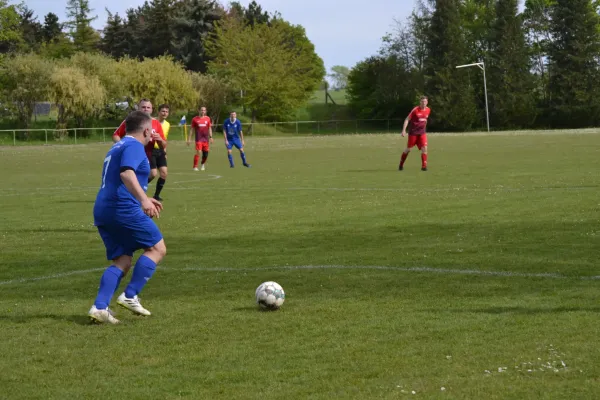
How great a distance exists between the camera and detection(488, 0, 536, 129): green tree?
8169cm

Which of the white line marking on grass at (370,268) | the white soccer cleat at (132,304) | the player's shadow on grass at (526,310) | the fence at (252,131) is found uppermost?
the fence at (252,131)

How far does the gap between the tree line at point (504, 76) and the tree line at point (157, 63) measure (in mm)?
10336

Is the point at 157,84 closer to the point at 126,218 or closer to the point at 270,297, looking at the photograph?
the point at 126,218

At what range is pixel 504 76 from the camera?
8275 cm

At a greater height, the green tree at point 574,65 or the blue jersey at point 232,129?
the green tree at point 574,65

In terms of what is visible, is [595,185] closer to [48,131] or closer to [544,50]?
[48,131]

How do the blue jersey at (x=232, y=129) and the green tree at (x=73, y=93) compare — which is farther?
the green tree at (x=73, y=93)

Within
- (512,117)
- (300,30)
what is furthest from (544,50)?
(300,30)

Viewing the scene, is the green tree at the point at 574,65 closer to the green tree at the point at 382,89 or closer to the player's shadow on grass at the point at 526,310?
the green tree at the point at 382,89

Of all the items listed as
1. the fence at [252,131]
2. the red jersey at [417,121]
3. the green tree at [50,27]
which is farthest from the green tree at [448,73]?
the red jersey at [417,121]

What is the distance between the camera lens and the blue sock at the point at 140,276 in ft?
24.8

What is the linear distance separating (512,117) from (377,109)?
13493mm

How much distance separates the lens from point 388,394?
513 centimetres

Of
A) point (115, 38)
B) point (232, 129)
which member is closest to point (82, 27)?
point (115, 38)
